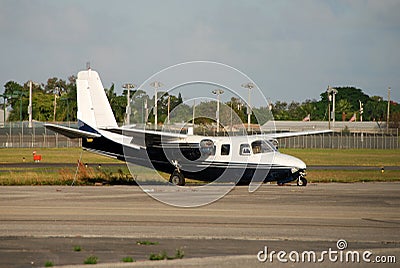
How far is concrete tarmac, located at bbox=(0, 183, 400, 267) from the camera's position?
39.7ft

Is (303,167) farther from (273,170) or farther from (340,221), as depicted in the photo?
(340,221)

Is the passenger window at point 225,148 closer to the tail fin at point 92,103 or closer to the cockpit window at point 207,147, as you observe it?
the cockpit window at point 207,147

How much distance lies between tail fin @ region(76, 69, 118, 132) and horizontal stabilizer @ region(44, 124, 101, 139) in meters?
1.50

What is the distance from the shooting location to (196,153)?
94.9 feet

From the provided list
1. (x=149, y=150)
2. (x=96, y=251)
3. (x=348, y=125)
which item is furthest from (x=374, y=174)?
(x=348, y=125)

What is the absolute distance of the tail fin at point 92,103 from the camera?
102 feet

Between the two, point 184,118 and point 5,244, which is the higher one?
point 184,118

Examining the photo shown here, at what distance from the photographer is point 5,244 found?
43.0 ft

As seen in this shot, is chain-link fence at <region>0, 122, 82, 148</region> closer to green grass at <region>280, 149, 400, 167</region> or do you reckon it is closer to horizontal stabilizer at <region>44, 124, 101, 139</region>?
green grass at <region>280, 149, 400, 167</region>

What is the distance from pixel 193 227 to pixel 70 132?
42.1ft

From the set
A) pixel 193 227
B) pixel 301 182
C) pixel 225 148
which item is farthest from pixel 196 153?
pixel 193 227

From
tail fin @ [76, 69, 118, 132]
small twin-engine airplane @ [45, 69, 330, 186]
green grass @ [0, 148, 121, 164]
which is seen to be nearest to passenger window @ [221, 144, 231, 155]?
small twin-engine airplane @ [45, 69, 330, 186]

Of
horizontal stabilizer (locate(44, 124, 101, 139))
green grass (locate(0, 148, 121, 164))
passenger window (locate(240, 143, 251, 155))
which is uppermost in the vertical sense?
horizontal stabilizer (locate(44, 124, 101, 139))

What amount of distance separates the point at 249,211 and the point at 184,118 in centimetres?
815
